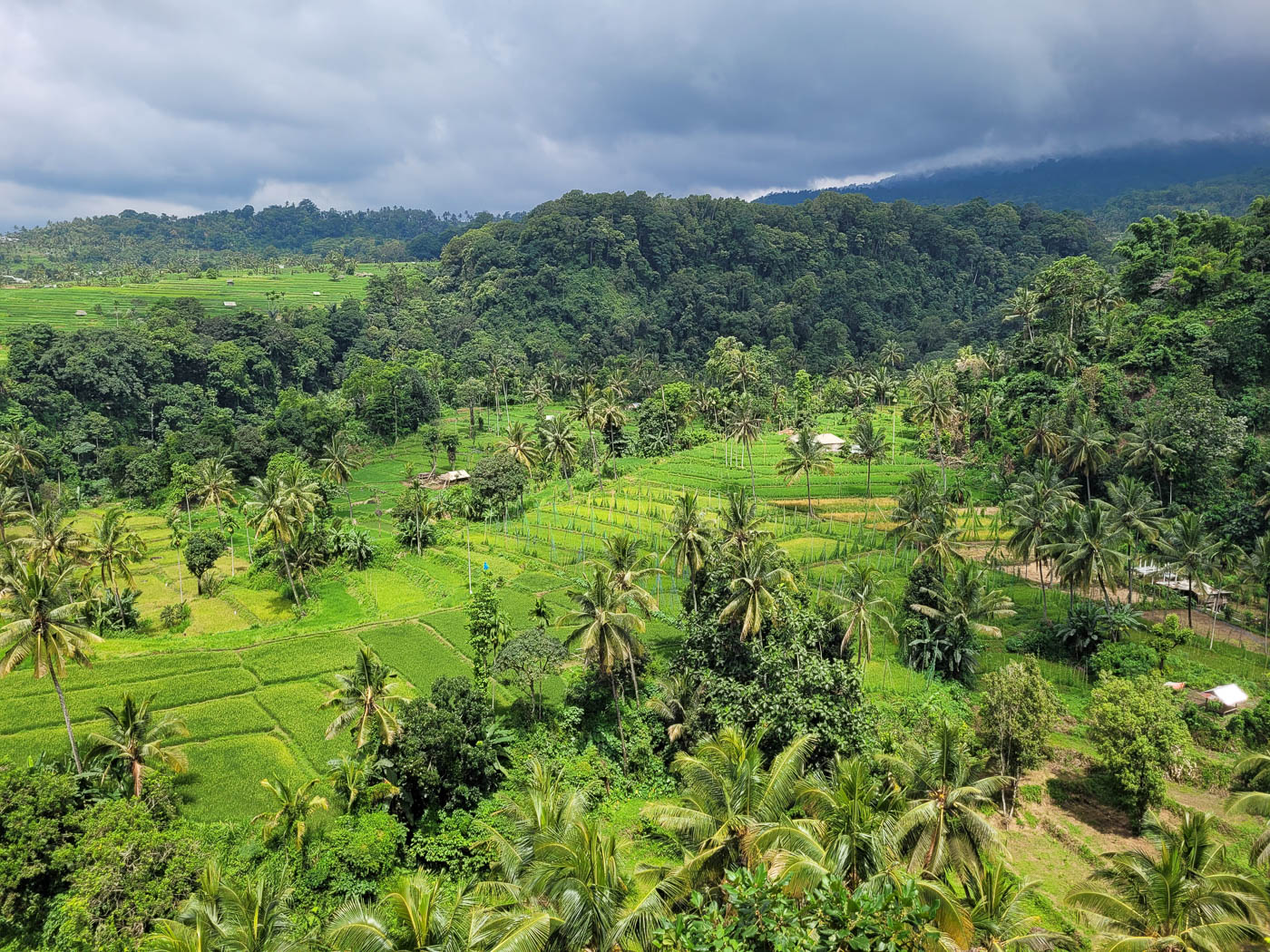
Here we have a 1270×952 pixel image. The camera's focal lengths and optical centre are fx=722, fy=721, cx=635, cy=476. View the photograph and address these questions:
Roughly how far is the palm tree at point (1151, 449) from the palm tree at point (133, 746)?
67.5 meters

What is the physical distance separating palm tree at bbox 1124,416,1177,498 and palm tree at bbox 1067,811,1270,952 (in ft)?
142

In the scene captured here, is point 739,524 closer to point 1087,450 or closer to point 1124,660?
point 1124,660

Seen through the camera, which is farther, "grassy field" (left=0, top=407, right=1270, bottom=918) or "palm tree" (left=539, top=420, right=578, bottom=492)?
"palm tree" (left=539, top=420, right=578, bottom=492)

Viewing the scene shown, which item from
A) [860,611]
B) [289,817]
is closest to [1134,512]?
[860,611]

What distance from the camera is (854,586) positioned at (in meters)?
40.2

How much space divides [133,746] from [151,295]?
13948 centimetres

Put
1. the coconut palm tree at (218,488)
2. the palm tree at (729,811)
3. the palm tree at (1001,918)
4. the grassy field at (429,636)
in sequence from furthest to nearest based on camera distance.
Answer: the coconut palm tree at (218,488) → the grassy field at (429,636) → the palm tree at (729,811) → the palm tree at (1001,918)

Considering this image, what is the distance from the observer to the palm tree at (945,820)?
75.0ft

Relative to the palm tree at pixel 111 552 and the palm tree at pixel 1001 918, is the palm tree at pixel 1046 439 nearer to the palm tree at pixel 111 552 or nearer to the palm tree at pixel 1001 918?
the palm tree at pixel 1001 918

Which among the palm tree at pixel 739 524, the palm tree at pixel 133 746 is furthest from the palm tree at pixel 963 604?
the palm tree at pixel 133 746

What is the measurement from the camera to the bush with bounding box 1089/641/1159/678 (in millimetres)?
39969

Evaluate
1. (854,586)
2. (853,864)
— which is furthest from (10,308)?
(853,864)

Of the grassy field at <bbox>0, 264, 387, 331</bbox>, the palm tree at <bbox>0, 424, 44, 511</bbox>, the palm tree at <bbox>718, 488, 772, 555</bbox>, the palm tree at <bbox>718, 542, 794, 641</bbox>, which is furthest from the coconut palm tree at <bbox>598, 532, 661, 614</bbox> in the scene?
the grassy field at <bbox>0, 264, 387, 331</bbox>

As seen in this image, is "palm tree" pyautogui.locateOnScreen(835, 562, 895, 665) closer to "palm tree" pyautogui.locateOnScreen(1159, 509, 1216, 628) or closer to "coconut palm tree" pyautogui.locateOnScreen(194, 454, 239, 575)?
"palm tree" pyautogui.locateOnScreen(1159, 509, 1216, 628)
